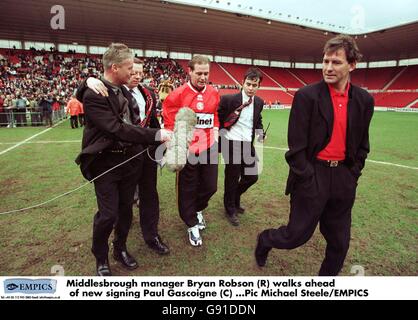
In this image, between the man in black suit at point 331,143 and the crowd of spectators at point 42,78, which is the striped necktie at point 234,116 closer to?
the man in black suit at point 331,143

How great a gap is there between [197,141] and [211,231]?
1.29 metres

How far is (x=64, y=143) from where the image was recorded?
986 centimetres

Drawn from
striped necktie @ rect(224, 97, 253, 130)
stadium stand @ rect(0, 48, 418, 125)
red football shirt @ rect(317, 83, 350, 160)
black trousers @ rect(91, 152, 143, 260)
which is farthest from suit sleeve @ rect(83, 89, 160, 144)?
stadium stand @ rect(0, 48, 418, 125)

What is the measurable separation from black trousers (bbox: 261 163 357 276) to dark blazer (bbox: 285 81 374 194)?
103 millimetres

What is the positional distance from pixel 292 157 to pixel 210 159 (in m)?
1.33

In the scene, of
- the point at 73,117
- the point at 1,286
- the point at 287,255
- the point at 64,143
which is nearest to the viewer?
the point at 1,286

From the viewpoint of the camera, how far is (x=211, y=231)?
12.2 feet

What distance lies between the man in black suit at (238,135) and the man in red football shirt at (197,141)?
0.52 m

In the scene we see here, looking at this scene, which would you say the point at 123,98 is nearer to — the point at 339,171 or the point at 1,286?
the point at 1,286

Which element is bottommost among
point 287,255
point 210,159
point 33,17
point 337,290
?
point 287,255

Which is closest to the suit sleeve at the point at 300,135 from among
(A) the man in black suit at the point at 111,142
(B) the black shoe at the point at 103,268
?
(A) the man in black suit at the point at 111,142

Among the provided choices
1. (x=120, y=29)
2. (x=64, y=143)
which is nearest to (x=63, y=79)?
(x=120, y=29)

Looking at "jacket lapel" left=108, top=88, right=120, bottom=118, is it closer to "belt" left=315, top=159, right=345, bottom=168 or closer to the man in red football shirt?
the man in red football shirt

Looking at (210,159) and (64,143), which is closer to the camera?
(210,159)
